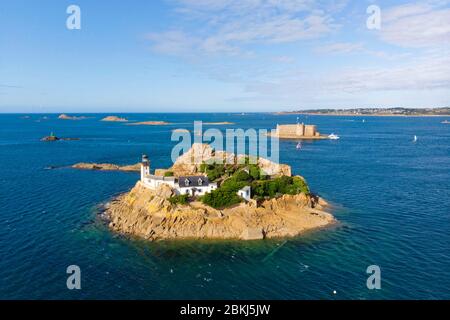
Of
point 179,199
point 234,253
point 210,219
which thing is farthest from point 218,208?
point 234,253

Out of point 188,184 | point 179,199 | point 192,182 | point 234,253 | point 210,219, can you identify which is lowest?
point 234,253

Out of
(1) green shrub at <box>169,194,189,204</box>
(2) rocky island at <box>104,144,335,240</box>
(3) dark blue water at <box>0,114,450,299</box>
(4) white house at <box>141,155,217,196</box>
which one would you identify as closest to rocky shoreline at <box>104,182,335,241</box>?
(2) rocky island at <box>104,144,335,240</box>

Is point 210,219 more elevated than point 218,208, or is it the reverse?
point 218,208

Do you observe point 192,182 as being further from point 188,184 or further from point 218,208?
point 218,208

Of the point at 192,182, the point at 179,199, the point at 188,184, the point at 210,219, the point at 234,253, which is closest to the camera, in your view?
the point at 234,253

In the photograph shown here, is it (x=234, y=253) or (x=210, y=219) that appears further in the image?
(x=210, y=219)

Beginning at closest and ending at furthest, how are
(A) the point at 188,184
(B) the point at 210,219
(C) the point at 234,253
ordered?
(C) the point at 234,253 < (B) the point at 210,219 < (A) the point at 188,184

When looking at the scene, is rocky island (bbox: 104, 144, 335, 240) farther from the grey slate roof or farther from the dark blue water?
the dark blue water

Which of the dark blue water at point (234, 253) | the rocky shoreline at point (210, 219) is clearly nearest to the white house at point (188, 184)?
the rocky shoreline at point (210, 219)
